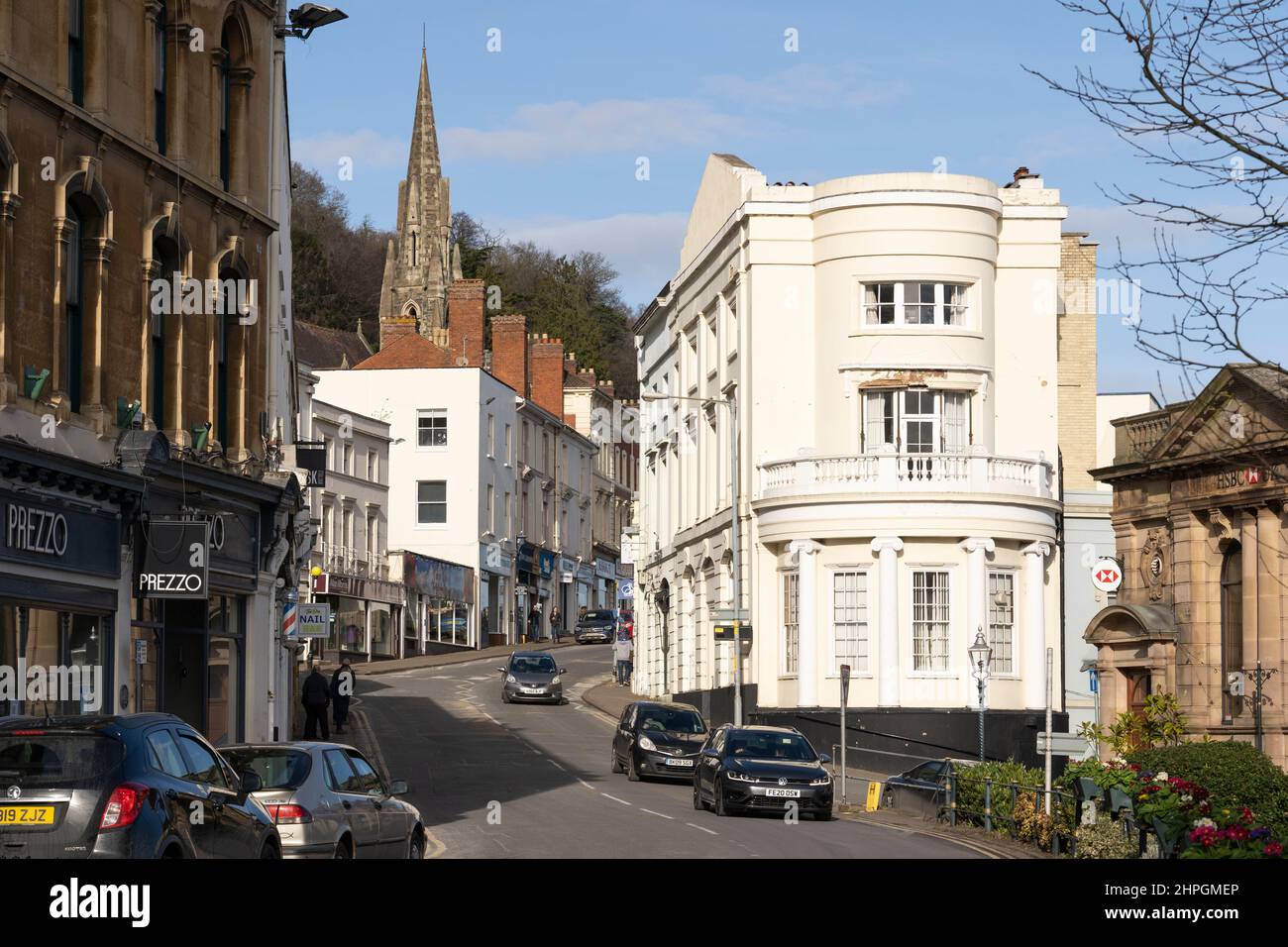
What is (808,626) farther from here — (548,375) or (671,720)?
(548,375)

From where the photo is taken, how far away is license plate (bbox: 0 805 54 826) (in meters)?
12.8

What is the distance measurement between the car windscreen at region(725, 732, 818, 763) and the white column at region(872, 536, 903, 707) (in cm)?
1319

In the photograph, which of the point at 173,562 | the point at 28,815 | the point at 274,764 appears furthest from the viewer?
the point at 173,562

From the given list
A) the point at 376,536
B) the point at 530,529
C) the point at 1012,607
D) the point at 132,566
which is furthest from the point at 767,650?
the point at 530,529

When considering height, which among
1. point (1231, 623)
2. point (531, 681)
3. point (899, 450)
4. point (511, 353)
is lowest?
point (531, 681)

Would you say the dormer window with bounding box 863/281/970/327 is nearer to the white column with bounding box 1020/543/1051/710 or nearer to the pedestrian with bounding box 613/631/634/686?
the white column with bounding box 1020/543/1051/710

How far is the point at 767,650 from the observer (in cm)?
4812

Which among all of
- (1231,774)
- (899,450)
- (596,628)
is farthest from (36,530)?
(596,628)

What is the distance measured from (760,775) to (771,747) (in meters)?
1.46

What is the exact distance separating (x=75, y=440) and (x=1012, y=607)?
1091 inches

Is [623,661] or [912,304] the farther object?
[623,661]

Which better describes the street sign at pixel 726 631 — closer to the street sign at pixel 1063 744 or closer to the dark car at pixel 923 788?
the dark car at pixel 923 788

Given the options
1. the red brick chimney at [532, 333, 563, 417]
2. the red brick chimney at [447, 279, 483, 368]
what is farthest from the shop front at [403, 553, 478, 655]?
the red brick chimney at [532, 333, 563, 417]

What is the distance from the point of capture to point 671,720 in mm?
37531
